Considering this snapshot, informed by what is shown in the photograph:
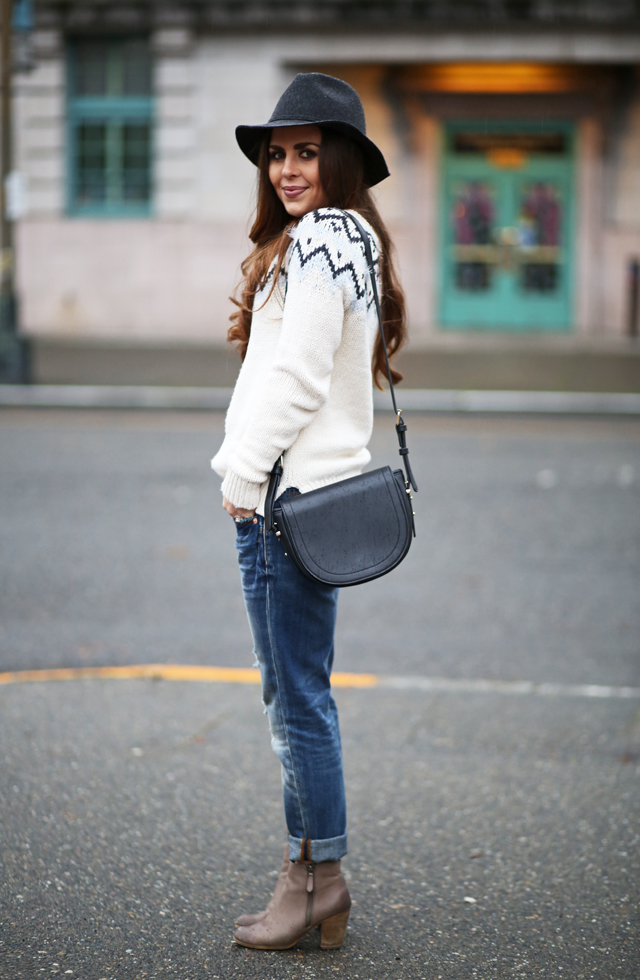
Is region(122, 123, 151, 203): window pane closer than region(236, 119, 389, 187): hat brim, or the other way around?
region(236, 119, 389, 187): hat brim

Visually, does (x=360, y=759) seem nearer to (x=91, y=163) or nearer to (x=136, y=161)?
(x=136, y=161)

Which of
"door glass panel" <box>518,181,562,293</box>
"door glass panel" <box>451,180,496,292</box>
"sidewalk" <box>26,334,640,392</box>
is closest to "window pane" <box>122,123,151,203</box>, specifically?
"sidewalk" <box>26,334,640,392</box>

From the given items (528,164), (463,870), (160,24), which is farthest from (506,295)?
(463,870)

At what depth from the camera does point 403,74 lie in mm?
19578

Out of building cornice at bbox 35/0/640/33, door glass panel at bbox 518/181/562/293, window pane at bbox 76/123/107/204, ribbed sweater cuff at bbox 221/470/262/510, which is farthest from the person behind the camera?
door glass panel at bbox 518/181/562/293

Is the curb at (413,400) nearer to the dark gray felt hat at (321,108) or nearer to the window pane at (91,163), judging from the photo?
the window pane at (91,163)

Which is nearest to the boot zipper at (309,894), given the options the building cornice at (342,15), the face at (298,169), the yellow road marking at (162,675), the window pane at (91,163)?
the face at (298,169)

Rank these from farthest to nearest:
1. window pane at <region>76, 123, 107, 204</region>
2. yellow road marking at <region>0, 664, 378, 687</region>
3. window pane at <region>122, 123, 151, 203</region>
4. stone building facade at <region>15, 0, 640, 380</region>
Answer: window pane at <region>76, 123, 107, 204</region>
window pane at <region>122, 123, 151, 203</region>
stone building facade at <region>15, 0, 640, 380</region>
yellow road marking at <region>0, 664, 378, 687</region>

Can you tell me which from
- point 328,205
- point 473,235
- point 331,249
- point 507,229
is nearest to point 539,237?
point 507,229

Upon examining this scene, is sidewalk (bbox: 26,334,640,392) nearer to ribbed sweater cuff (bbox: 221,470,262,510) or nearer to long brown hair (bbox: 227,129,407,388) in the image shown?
long brown hair (bbox: 227,129,407,388)

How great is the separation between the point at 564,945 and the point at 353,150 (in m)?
1.98

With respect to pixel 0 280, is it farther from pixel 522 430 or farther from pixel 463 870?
pixel 463 870

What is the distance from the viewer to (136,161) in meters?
19.9

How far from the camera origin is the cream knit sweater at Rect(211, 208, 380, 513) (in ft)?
7.85
